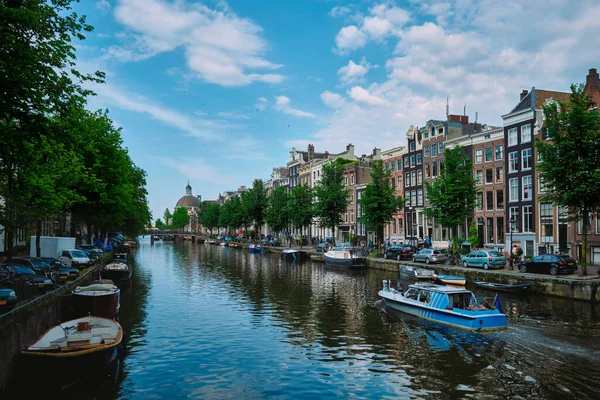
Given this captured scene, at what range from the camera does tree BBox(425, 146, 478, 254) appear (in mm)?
53281

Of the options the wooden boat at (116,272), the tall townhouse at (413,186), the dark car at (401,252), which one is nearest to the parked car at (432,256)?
the dark car at (401,252)

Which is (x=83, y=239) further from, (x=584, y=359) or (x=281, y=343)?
(x=584, y=359)

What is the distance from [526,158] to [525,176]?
2.11 m

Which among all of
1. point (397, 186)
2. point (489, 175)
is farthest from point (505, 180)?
point (397, 186)

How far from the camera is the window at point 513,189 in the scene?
56.9 m

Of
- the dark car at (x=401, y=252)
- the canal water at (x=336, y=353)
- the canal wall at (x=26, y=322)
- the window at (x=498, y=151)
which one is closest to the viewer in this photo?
the canal wall at (x=26, y=322)

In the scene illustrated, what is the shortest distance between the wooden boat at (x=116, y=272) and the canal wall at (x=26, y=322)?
1675cm

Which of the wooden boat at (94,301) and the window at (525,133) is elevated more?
the window at (525,133)

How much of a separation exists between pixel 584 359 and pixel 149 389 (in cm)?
1718

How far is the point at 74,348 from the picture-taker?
55.5ft

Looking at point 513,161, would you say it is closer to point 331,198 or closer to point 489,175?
point 489,175

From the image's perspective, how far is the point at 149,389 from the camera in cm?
1688

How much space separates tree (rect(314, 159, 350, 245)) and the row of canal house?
37.2ft

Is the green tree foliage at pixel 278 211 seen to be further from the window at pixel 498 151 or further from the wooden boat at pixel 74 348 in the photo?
the wooden boat at pixel 74 348
